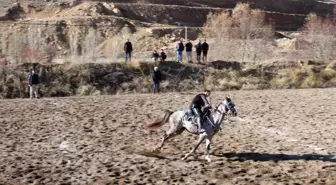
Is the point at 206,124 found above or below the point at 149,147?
above

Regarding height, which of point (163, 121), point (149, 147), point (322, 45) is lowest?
point (149, 147)

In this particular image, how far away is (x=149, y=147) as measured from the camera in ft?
51.1

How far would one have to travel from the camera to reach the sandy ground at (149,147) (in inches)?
497

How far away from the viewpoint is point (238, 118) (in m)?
20.1

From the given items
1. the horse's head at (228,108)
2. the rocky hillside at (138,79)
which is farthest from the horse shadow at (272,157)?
the rocky hillside at (138,79)

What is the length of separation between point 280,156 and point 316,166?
118cm

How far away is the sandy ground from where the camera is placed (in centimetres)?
1262

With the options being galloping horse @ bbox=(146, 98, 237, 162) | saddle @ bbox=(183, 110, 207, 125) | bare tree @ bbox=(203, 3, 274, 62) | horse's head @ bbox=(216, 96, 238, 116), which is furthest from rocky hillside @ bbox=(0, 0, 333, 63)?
horse's head @ bbox=(216, 96, 238, 116)

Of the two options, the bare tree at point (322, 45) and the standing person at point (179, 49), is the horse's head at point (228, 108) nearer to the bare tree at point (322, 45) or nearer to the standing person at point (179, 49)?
the standing person at point (179, 49)

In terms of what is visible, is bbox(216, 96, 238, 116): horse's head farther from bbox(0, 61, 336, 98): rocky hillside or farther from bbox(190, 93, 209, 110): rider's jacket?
bbox(0, 61, 336, 98): rocky hillside

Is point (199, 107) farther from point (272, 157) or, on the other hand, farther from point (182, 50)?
point (182, 50)

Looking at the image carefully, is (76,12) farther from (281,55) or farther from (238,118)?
(238,118)

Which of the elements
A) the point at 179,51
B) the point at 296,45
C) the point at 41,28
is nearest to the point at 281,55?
the point at 296,45

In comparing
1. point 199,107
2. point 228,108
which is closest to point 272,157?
point 228,108
